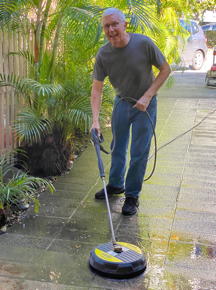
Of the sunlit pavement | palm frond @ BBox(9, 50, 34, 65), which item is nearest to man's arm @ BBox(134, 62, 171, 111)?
the sunlit pavement

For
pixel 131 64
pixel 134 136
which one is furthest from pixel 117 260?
pixel 131 64

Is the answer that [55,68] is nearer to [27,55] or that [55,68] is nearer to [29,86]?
[27,55]

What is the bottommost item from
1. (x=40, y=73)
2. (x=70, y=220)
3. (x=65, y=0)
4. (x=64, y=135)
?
(x=70, y=220)

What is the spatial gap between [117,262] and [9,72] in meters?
3.19

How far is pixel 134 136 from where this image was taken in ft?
14.5

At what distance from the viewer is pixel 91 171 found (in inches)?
231

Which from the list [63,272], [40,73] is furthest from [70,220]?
[40,73]

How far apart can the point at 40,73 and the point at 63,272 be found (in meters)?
2.73

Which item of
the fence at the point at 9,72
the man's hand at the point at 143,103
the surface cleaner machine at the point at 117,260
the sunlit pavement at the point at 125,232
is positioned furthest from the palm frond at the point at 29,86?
the surface cleaner machine at the point at 117,260

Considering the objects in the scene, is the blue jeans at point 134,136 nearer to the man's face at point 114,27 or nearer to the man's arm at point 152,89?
the man's arm at point 152,89

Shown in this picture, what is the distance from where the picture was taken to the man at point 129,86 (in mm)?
4086

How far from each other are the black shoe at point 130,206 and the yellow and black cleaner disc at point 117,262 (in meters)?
0.94

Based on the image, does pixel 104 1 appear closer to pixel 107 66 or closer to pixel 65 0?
pixel 65 0

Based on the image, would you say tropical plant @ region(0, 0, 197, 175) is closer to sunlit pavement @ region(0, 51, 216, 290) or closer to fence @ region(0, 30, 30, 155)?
fence @ region(0, 30, 30, 155)
